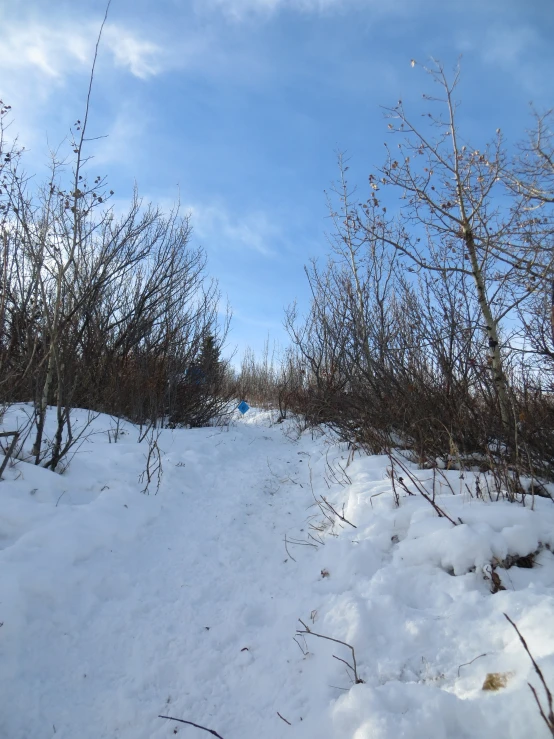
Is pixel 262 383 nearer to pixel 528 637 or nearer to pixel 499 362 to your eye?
pixel 499 362

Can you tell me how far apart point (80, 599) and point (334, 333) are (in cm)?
777

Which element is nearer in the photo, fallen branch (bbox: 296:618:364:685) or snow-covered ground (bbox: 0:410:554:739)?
snow-covered ground (bbox: 0:410:554:739)

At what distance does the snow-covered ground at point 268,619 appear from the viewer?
1428 mm

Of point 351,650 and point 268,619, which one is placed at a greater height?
point 351,650

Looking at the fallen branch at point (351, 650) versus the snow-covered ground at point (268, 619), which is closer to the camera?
the snow-covered ground at point (268, 619)

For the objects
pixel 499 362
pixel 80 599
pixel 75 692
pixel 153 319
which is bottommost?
pixel 75 692

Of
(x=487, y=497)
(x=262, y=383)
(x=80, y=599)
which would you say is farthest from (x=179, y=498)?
(x=262, y=383)

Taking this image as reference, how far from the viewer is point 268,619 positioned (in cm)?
220

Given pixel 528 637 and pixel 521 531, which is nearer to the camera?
pixel 528 637

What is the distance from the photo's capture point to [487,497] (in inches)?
104

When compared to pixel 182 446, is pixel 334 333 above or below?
above

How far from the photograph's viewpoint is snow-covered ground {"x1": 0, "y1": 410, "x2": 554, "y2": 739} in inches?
56.2

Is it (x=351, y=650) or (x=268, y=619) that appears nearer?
(x=351, y=650)

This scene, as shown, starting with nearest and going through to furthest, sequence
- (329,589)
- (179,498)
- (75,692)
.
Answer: (75,692), (329,589), (179,498)
